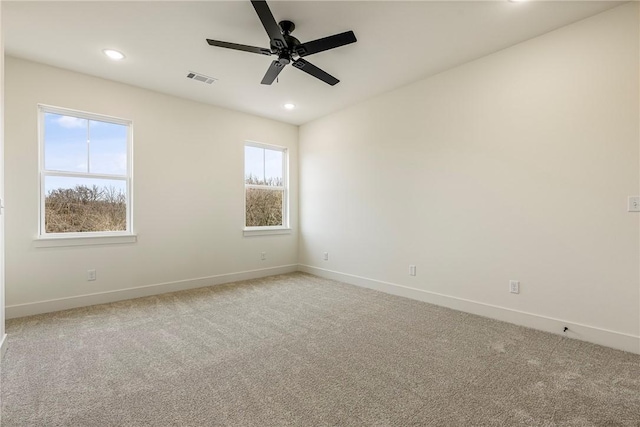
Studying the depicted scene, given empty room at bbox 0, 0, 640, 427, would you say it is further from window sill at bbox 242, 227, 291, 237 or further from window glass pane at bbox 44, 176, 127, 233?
window sill at bbox 242, 227, 291, 237

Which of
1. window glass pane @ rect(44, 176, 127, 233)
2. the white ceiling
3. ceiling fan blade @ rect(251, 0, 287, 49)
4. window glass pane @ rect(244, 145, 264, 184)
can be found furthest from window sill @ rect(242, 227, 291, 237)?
ceiling fan blade @ rect(251, 0, 287, 49)

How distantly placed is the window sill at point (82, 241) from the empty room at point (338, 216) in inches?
1.3

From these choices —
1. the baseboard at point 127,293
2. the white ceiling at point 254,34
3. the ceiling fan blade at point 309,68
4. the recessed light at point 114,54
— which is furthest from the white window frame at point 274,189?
the ceiling fan blade at point 309,68

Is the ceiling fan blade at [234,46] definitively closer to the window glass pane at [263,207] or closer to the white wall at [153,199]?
the white wall at [153,199]

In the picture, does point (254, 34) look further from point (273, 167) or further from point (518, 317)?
point (518, 317)

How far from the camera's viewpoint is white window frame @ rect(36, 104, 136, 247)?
3320 millimetres

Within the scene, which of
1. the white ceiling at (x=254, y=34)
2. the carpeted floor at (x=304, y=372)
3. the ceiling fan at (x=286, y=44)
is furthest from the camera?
the white ceiling at (x=254, y=34)

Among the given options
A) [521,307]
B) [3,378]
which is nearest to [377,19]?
[521,307]

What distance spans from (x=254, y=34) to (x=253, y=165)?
2.55 metres

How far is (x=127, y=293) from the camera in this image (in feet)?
A: 12.4

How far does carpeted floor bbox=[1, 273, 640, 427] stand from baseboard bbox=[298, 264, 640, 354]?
10 cm

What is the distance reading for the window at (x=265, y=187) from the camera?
505 cm

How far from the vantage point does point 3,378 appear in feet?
6.51

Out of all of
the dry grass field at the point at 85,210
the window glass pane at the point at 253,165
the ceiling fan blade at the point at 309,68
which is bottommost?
the dry grass field at the point at 85,210
